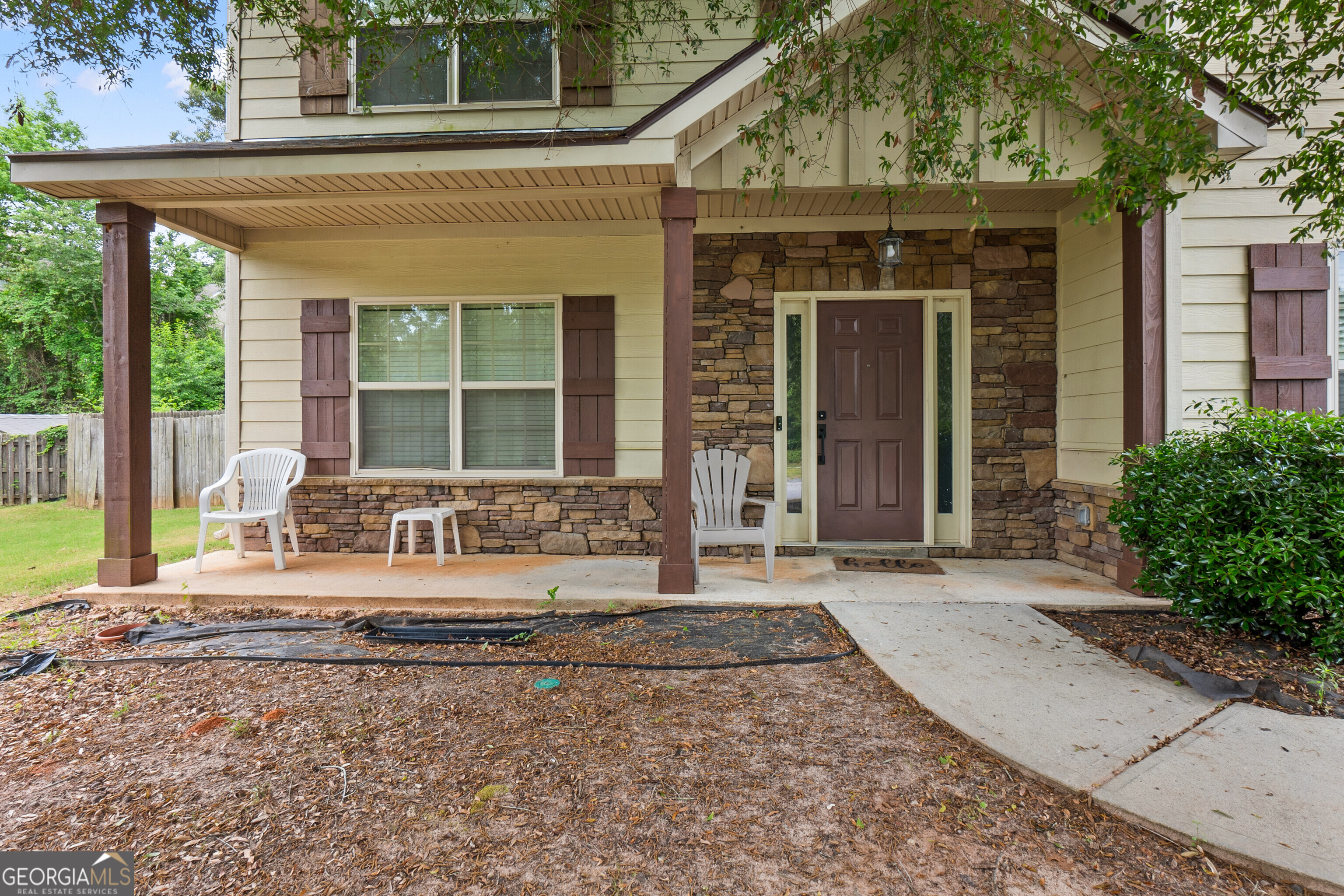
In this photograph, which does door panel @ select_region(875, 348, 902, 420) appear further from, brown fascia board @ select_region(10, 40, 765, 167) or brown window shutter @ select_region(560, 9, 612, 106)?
brown window shutter @ select_region(560, 9, 612, 106)

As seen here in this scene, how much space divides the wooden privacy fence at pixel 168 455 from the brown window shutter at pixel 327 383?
3793 mm

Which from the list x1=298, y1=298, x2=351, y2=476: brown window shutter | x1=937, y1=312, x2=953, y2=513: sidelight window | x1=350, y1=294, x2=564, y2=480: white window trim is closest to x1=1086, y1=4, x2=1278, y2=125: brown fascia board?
x1=937, y1=312, x2=953, y2=513: sidelight window

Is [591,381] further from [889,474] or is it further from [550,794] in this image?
[550,794]

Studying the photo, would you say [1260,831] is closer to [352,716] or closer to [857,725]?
[857,725]

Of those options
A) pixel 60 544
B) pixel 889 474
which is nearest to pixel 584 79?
pixel 889 474

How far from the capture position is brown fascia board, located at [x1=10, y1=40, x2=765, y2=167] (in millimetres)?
3297

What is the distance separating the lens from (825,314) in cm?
473

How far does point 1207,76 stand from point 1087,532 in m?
2.64

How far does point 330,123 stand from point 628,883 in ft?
17.0

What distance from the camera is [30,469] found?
782 cm

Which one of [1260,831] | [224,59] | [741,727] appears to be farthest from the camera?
[224,59]

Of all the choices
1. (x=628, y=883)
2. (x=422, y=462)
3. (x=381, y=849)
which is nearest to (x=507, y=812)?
(x=381, y=849)

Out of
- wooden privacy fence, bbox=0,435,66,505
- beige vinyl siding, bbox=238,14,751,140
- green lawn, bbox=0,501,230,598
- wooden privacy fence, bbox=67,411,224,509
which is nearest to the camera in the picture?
green lawn, bbox=0,501,230,598

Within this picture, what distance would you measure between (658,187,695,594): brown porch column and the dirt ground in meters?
1.10
